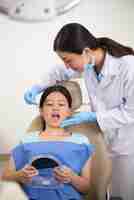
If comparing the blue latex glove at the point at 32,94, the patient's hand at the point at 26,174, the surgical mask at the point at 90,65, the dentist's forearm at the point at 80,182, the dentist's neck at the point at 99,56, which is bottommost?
the dentist's forearm at the point at 80,182

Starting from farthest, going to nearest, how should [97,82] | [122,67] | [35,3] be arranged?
[35,3], [97,82], [122,67]

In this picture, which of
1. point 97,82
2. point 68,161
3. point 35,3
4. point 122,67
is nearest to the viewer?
point 68,161

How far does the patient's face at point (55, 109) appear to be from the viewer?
163cm

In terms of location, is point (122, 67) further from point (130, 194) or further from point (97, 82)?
point (130, 194)

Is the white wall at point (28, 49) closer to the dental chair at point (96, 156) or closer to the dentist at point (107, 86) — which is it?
the dentist at point (107, 86)

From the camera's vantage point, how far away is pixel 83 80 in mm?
1891

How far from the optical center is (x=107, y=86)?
5.65 feet

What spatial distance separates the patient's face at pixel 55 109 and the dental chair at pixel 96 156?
9 centimetres

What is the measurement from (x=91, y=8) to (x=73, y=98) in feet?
1.98

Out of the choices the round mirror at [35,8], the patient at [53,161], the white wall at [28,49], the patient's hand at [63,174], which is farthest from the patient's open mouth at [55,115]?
the round mirror at [35,8]

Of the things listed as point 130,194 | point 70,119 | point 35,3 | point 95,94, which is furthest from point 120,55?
point 130,194

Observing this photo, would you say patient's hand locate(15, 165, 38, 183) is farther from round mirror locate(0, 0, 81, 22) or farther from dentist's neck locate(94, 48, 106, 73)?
round mirror locate(0, 0, 81, 22)

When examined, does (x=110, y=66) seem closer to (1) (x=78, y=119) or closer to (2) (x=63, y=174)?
(1) (x=78, y=119)

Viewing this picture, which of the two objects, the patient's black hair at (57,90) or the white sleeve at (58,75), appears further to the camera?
the white sleeve at (58,75)
